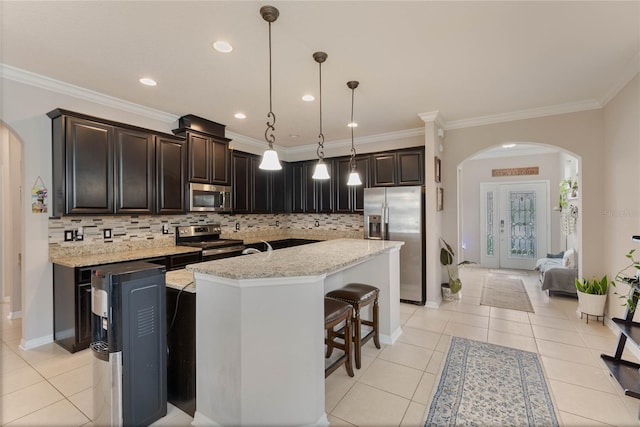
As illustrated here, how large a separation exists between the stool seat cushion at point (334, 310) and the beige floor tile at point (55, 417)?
173 cm

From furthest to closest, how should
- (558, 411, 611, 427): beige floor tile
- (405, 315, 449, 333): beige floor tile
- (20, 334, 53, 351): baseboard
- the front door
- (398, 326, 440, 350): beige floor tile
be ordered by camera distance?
the front door
(405, 315, 449, 333): beige floor tile
(398, 326, 440, 350): beige floor tile
(20, 334, 53, 351): baseboard
(558, 411, 611, 427): beige floor tile

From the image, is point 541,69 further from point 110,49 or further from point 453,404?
point 110,49

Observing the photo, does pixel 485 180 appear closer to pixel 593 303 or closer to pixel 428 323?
pixel 593 303

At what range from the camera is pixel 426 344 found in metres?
3.02

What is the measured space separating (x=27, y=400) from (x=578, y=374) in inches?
170

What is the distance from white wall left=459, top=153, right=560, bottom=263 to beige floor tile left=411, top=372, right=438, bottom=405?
16.2ft

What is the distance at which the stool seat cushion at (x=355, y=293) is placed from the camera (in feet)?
8.45

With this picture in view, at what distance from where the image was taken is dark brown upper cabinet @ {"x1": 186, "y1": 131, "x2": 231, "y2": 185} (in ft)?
13.1

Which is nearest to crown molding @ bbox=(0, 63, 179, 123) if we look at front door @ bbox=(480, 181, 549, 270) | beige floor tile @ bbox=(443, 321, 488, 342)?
beige floor tile @ bbox=(443, 321, 488, 342)

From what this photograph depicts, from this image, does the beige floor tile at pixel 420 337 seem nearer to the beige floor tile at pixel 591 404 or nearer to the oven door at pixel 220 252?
the beige floor tile at pixel 591 404

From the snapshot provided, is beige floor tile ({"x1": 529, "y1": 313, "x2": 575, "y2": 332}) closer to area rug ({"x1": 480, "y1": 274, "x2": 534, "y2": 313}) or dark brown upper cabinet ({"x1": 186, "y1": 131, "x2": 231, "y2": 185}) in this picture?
area rug ({"x1": 480, "y1": 274, "x2": 534, "y2": 313})

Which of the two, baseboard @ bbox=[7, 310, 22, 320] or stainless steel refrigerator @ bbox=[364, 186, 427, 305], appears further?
stainless steel refrigerator @ bbox=[364, 186, 427, 305]

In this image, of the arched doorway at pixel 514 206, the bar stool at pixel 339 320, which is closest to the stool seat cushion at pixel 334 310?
the bar stool at pixel 339 320

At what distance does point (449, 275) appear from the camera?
451 cm
